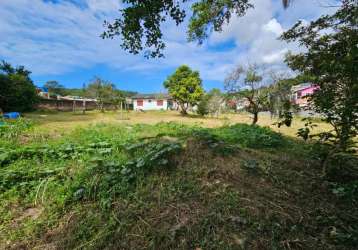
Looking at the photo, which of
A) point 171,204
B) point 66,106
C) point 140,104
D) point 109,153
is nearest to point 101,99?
point 66,106

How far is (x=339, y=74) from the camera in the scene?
8.57 feet

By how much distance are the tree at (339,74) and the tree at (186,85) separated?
65.8 feet

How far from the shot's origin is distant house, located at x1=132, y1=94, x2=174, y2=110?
127ft

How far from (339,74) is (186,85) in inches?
844

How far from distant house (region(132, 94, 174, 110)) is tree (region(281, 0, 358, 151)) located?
34.6 meters

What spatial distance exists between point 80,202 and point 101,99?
2379cm

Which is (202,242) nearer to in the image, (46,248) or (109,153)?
(46,248)

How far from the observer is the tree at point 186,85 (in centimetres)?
2372

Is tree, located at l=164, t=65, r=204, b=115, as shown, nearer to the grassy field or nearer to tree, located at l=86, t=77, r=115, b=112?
tree, located at l=86, t=77, r=115, b=112

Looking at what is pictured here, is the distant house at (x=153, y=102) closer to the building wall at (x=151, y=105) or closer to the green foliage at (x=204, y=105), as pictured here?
the building wall at (x=151, y=105)

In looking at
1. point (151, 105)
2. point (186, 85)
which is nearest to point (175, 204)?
point (186, 85)

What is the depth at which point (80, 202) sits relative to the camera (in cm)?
227

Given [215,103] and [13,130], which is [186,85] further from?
[13,130]

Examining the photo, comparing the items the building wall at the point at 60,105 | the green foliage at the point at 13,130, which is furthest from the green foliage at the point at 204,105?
the green foliage at the point at 13,130
